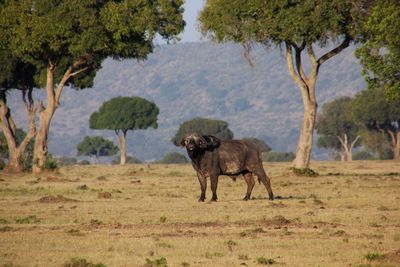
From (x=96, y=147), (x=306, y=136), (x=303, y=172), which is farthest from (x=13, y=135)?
(x=96, y=147)

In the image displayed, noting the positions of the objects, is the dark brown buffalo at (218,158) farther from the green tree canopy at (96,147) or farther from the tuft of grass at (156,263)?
the green tree canopy at (96,147)

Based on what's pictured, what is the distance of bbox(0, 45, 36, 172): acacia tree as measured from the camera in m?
69.0

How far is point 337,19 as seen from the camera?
58.6 metres

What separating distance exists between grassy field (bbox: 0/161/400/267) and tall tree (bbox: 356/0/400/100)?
6.79m

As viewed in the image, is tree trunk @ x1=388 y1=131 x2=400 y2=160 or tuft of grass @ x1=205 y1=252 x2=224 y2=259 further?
tree trunk @ x1=388 y1=131 x2=400 y2=160

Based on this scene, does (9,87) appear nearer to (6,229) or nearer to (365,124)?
(6,229)

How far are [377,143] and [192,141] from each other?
114 m

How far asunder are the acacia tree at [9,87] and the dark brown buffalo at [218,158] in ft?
105

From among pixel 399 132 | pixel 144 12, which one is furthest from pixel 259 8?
pixel 399 132

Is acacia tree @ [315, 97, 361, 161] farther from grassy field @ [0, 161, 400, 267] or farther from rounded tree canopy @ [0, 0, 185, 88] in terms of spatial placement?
grassy field @ [0, 161, 400, 267]

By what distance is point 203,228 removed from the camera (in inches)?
1095

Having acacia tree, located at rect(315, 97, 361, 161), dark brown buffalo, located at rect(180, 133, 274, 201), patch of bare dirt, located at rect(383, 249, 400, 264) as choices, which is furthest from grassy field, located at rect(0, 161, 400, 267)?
acacia tree, located at rect(315, 97, 361, 161)

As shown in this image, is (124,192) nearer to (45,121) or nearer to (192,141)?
(192,141)

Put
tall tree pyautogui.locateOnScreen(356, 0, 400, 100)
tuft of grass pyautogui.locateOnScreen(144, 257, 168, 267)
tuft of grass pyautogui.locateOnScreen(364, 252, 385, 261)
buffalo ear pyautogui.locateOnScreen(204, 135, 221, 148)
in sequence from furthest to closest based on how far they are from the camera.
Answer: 1. tall tree pyautogui.locateOnScreen(356, 0, 400, 100)
2. buffalo ear pyautogui.locateOnScreen(204, 135, 221, 148)
3. tuft of grass pyautogui.locateOnScreen(364, 252, 385, 261)
4. tuft of grass pyautogui.locateOnScreen(144, 257, 168, 267)
